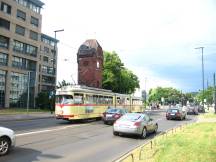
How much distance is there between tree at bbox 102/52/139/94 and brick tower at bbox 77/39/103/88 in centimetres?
452

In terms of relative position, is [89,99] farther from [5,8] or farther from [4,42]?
[5,8]

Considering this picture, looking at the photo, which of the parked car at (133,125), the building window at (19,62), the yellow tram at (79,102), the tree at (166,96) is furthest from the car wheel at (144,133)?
the tree at (166,96)

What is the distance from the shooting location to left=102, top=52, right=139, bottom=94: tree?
82812 mm

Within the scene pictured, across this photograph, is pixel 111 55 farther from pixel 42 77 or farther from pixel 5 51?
pixel 5 51

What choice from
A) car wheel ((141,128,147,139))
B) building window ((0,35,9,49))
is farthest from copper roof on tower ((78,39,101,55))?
car wheel ((141,128,147,139))

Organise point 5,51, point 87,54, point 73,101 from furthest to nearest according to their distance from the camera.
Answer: point 87,54 → point 5,51 → point 73,101

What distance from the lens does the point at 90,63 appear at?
7812 centimetres

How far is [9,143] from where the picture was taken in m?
11.9

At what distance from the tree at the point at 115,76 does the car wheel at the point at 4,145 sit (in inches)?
2772

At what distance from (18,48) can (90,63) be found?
1806 centimetres

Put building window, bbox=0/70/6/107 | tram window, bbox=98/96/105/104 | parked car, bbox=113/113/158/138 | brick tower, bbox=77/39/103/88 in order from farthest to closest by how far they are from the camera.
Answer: brick tower, bbox=77/39/103/88 → building window, bbox=0/70/6/107 → tram window, bbox=98/96/105/104 → parked car, bbox=113/113/158/138

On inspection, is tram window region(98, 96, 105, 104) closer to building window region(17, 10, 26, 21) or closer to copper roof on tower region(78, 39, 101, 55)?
building window region(17, 10, 26, 21)

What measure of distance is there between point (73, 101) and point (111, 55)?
58.5 m

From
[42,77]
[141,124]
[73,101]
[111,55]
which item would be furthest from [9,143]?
[42,77]
